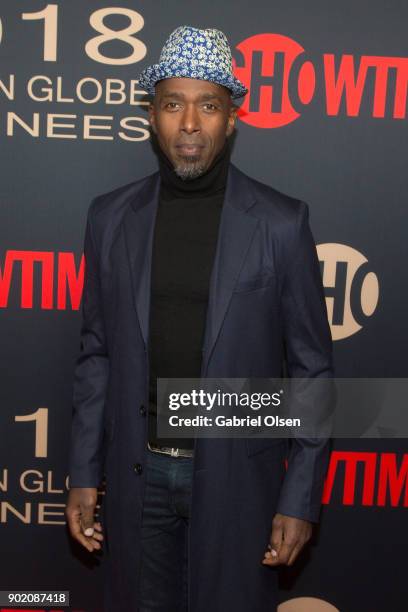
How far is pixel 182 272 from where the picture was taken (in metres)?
1.77

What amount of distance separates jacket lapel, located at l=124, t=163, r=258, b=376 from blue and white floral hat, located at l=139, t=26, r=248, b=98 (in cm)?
24

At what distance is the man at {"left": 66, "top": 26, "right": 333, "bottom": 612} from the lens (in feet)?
5.75

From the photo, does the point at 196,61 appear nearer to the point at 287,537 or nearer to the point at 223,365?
the point at 223,365

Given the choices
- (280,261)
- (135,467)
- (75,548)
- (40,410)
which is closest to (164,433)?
(135,467)

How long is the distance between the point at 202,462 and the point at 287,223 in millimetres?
619

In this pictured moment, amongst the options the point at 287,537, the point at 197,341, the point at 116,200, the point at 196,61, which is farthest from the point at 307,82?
the point at 287,537

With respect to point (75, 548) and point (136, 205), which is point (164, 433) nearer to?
point (136, 205)

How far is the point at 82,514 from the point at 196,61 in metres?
1.19

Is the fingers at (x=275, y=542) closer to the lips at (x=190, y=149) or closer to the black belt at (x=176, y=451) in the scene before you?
the black belt at (x=176, y=451)

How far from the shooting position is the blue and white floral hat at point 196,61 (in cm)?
174

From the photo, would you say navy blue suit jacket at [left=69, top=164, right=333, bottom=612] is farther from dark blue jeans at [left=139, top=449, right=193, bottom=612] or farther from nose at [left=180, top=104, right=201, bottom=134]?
nose at [left=180, top=104, right=201, bottom=134]

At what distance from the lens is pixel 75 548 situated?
2.50m

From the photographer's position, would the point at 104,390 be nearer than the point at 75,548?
Yes

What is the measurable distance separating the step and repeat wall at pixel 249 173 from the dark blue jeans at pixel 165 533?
2.07 feet
